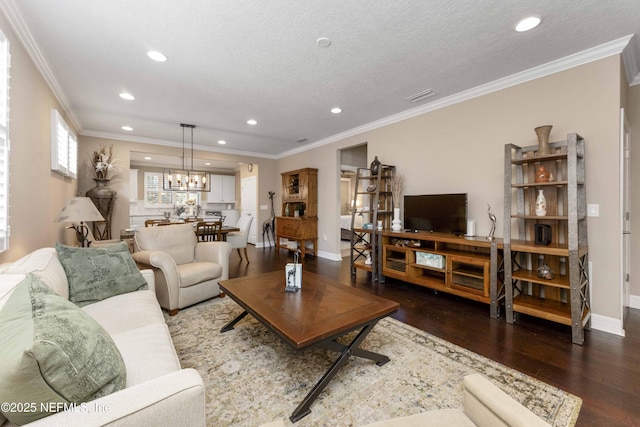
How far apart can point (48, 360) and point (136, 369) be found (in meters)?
0.58

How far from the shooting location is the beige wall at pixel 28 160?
2.14 metres

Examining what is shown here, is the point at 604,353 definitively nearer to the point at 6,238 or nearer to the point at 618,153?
the point at 618,153

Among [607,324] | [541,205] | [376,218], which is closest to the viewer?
[607,324]

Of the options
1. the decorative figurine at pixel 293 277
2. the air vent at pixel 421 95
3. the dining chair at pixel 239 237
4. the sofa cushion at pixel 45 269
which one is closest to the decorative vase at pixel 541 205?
the air vent at pixel 421 95

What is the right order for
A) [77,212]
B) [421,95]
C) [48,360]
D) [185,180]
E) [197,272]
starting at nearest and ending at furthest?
[48,360]
[77,212]
[197,272]
[421,95]
[185,180]

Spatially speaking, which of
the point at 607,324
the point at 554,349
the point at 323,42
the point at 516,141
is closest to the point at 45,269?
the point at 323,42

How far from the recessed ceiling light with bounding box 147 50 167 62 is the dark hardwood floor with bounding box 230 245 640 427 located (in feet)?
11.6

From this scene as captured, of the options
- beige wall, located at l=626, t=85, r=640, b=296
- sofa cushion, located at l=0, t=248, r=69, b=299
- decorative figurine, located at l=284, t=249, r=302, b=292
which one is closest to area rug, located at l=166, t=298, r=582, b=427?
decorative figurine, located at l=284, t=249, r=302, b=292

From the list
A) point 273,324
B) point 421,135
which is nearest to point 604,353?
point 273,324

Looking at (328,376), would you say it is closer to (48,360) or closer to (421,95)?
(48,360)

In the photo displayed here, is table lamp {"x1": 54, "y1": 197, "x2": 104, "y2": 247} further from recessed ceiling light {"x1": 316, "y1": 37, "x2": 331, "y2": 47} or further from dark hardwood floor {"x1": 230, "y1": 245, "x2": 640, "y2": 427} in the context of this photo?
dark hardwood floor {"x1": 230, "y1": 245, "x2": 640, "y2": 427}

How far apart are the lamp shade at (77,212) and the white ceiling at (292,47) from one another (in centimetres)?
140

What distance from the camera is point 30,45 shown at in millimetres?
2398

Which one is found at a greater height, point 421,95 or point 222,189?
point 421,95
